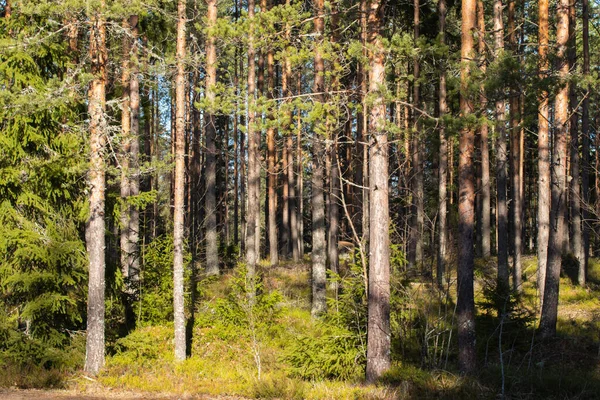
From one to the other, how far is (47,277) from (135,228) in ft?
19.3

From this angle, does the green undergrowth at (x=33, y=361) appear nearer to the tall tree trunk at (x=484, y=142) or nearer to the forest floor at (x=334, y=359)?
the forest floor at (x=334, y=359)

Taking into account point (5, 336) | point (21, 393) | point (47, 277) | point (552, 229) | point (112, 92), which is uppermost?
point (112, 92)

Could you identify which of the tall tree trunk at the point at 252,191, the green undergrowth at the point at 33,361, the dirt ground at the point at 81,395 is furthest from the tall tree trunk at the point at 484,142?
the green undergrowth at the point at 33,361

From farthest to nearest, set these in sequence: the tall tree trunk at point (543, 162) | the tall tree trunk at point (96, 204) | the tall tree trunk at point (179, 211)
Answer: the tall tree trunk at point (543, 162) → the tall tree trunk at point (179, 211) → the tall tree trunk at point (96, 204)

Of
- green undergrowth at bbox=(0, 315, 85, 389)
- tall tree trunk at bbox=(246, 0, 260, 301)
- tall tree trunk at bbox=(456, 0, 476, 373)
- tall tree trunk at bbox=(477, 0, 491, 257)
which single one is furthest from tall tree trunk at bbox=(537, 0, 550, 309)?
green undergrowth at bbox=(0, 315, 85, 389)

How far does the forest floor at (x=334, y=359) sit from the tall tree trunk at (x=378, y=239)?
0.46 metres

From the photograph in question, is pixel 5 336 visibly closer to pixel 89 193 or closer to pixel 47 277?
pixel 47 277

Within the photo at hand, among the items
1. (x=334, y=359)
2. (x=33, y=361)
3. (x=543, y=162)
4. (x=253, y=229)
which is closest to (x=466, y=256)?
(x=334, y=359)

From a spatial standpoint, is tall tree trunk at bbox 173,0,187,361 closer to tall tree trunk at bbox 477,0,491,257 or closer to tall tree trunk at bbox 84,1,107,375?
tall tree trunk at bbox 84,1,107,375

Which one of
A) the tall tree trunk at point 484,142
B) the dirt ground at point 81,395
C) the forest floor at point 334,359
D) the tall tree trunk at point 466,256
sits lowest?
the dirt ground at point 81,395

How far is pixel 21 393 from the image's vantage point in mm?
10898

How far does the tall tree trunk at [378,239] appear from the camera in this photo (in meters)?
10.4

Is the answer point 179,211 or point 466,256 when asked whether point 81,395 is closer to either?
point 179,211

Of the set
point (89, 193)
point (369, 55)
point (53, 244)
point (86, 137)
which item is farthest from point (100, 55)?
point (369, 55)
